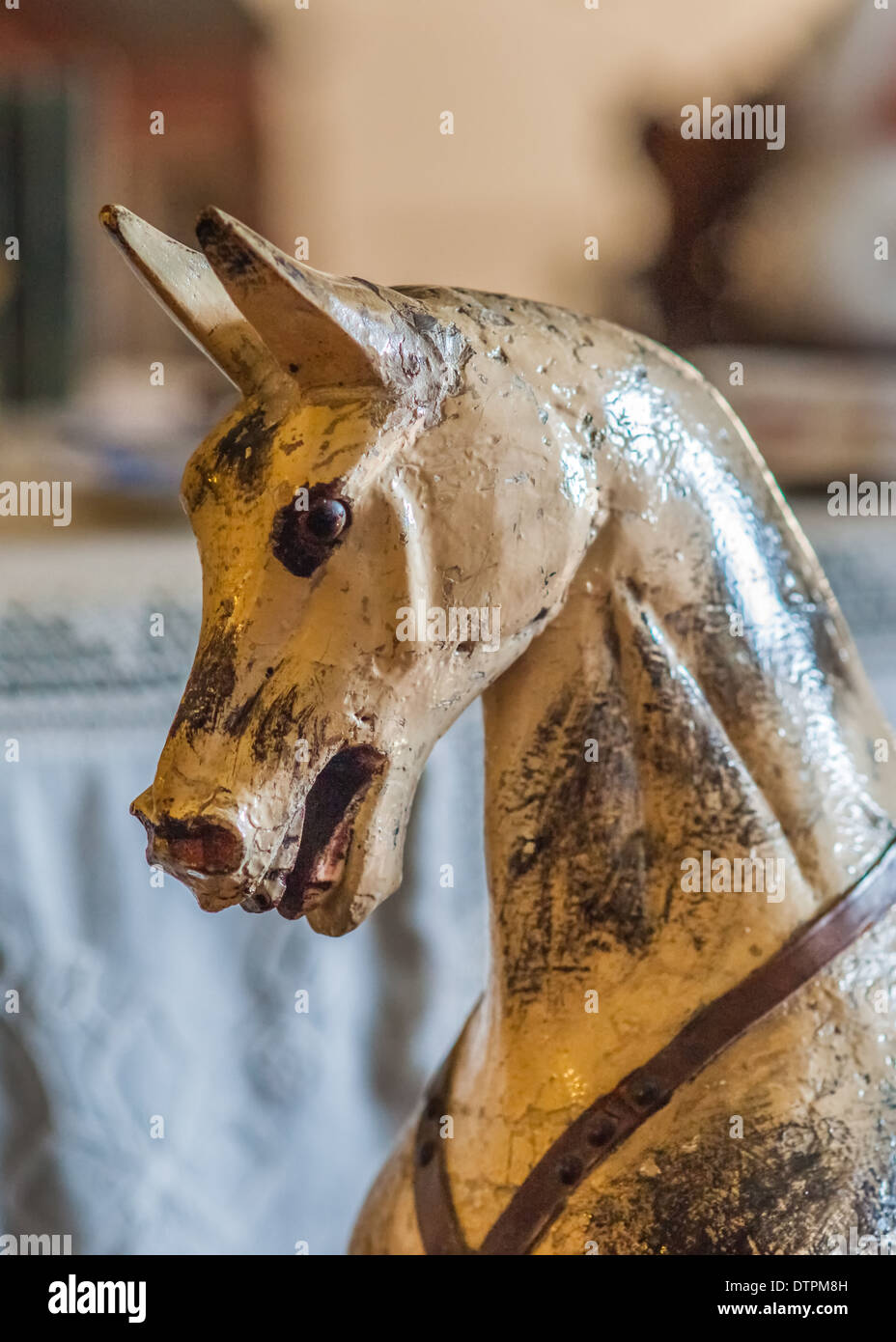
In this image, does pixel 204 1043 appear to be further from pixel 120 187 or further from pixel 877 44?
pixel 877 44

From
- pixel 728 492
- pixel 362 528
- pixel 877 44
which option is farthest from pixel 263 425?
pixel 877 44

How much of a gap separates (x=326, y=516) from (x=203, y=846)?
118 millimetres

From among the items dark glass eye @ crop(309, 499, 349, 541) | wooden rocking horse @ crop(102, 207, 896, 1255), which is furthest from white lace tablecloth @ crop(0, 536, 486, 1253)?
dark glass eye @ crop(309, 499, 349, 541)

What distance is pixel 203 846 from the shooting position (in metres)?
0.42

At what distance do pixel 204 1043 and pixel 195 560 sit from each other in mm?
394

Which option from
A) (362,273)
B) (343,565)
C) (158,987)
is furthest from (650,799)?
(362,273)

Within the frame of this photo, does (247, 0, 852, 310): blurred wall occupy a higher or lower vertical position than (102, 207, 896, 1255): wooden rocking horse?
higher

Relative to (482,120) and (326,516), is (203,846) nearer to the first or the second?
(326,516)

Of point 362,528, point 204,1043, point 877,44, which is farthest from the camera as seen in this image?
point 877,44

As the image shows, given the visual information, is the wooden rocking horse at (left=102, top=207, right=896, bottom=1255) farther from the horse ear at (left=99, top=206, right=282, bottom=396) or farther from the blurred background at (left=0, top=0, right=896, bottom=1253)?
the blurred background at (left=0, top=0, right=896, bottom=1253)

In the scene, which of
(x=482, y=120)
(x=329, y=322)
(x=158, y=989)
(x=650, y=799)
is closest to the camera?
(x=329, y=322)

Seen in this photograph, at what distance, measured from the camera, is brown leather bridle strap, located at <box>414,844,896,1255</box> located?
1.57 feet

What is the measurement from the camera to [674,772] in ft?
1.61

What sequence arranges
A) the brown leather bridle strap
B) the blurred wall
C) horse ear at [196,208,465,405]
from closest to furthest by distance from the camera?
1. horse ear at [196,208,465,405]
2. the brown leather bridle strap
3. the blurred wall
